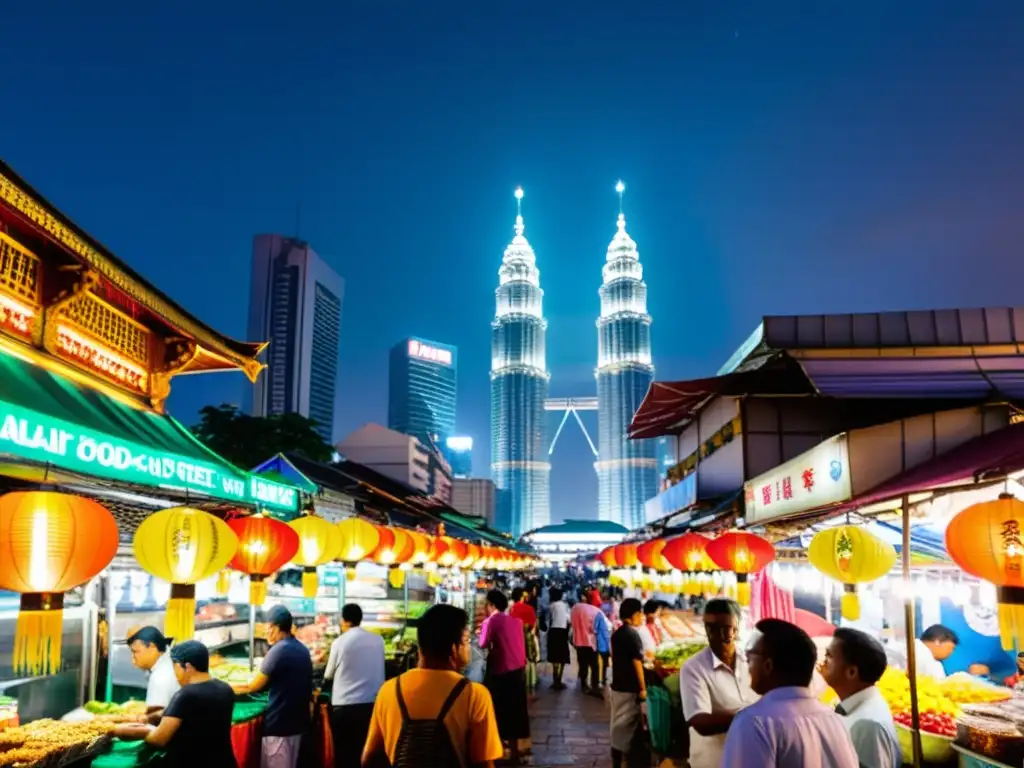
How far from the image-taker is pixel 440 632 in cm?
321

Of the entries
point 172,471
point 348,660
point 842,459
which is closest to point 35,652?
point 172,471

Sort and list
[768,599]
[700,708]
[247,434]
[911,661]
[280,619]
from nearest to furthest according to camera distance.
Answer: [700,708], [911,661], [280,619], [768,599], [247,434]

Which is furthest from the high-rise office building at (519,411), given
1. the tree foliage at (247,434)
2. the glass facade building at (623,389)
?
the tree foliage at (247,434)

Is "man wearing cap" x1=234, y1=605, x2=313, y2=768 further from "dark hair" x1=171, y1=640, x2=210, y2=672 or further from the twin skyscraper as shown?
the twin skyscraper

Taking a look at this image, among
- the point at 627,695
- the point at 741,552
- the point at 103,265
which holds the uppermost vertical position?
the point at 103,265

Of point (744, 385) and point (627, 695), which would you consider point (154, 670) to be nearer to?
point (627, 695)

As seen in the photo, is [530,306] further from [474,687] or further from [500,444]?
[474,687]

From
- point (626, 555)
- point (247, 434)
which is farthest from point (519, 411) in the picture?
point (626, 555)

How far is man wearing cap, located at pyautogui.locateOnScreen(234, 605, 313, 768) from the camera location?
6.21 meters

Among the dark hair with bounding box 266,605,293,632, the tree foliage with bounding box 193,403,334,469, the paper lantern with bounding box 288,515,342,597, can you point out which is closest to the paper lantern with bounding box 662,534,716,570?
the paper lantern with bounding box 288,515,342,597

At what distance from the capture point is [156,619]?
991 centimetres

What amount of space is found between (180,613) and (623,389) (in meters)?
124

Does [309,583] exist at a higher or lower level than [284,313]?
lower

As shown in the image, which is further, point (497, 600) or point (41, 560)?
point (497, 600)
